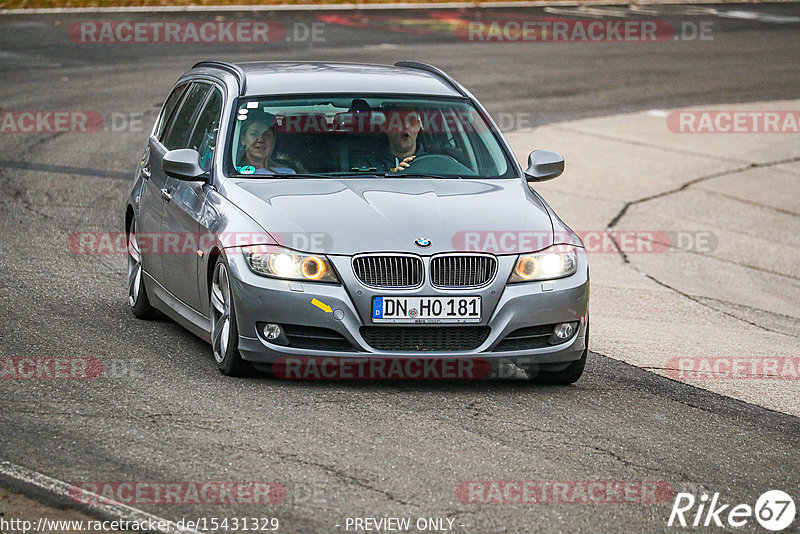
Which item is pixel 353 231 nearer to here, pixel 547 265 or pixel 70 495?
pixel 547 265

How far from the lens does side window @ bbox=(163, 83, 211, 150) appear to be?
935 cm

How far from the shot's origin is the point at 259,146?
8531mm

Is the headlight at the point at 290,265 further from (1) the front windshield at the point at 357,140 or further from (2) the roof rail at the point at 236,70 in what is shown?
(2) the roof rail at the point at 236,70

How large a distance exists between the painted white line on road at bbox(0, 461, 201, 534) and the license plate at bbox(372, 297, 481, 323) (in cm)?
213

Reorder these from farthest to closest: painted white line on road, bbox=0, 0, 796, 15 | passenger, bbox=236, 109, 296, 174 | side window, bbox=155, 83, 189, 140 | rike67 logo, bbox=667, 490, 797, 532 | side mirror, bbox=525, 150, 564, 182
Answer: painted white line on road, bbox=0, 0, 796, 15 < side window, bbox=155, 83, 189, 140 < side mirror, bbox=525, 150, 564, 182 < passenger, bbox=236, 109, 296, 174 < rike67 logo, bbox=667, 490, 797, 532

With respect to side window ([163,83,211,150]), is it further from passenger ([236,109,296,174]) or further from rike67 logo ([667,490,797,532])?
rike67 logo ([667,490,797,532])

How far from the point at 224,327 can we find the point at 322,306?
0.75 metres

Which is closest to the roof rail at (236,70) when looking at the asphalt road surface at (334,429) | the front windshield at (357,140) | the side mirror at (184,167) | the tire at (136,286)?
the front windshield at (357,140)

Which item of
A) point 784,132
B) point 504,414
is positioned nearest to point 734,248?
point 784,132

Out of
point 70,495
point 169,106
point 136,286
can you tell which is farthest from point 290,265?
point 169,106

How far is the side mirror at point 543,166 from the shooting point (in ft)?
29.4

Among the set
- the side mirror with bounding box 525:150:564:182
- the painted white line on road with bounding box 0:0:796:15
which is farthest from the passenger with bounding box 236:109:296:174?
the painted white line on road with bounding box 0:0:796:15

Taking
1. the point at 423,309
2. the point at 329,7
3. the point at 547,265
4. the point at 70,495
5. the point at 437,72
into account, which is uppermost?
the point at 437,72

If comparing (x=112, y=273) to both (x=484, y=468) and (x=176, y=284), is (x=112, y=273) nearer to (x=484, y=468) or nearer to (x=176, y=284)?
(x=176, y=284)
